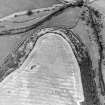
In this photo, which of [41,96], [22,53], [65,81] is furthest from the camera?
[22,53]

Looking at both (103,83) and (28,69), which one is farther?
(103,83)

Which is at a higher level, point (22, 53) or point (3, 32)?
point (3, 32)

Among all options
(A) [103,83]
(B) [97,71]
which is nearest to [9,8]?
(B) [97,71]

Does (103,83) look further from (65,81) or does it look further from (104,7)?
(104,7)

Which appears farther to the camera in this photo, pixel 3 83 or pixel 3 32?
pixel 3 32

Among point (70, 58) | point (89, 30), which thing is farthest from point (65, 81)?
point (89, 30)

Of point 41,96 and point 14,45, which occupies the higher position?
point 14,45

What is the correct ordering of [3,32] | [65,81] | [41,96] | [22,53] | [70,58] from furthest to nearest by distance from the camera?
[3,32]
[22,53]
[70,58]
[65,81]
[41,96]

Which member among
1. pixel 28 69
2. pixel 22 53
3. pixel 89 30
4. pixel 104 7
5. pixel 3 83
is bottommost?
pixel 3 83

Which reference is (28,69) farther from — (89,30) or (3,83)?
(89,30)
